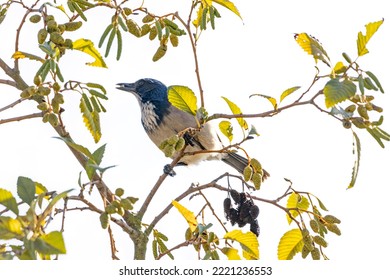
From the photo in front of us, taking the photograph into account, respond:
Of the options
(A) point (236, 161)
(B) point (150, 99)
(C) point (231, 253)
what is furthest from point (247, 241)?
(A) point (236, 161)

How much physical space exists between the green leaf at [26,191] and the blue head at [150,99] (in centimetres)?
422

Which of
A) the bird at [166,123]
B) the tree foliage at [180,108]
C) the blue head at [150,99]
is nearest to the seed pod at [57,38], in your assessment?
the tree foliage at [180,108]

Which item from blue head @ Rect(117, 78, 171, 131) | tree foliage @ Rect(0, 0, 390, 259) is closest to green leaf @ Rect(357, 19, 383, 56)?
tree foliage @ Rect(0, 0, 390, 259)

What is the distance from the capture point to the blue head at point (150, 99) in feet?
24.9

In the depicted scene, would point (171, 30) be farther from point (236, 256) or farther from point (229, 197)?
point (236, 256)

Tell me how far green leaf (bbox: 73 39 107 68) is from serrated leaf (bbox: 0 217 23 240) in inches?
62.6

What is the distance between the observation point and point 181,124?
7.32 metres

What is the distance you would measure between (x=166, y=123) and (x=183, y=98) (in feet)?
11.1

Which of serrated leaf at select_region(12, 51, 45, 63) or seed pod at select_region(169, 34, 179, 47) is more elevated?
seed pod at select_region(169, 34, 179, 47)

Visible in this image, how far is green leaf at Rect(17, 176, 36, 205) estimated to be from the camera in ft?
10.5

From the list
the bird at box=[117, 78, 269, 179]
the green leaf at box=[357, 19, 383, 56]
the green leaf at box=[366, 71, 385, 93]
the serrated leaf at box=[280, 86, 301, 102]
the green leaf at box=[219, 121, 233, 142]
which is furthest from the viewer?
the bird at box=[117, 78, 269, 179]

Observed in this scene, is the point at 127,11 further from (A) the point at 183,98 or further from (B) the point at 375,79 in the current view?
(B) the point at 375,79

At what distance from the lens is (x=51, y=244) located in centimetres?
278

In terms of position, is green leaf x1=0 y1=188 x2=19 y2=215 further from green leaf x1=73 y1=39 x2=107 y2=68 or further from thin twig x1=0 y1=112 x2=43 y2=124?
green leaf x1=73 y1=39 x2=107 y2=68
